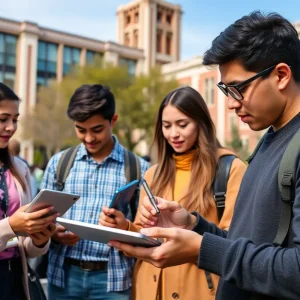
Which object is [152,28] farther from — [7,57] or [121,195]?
[121,195]

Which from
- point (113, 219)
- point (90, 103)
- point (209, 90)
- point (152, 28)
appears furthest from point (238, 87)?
point (152, 28)

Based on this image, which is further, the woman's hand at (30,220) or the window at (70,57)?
the window at (70,57)

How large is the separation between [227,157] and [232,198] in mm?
305

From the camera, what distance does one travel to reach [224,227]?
2309 mm

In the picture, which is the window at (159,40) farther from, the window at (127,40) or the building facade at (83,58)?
the window at (127,40)

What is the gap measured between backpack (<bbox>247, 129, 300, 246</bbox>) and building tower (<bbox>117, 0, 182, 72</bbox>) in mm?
46976

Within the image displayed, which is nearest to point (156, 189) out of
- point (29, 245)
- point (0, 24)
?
point (29, 245)

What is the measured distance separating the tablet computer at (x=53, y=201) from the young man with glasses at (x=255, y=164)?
1.81ft

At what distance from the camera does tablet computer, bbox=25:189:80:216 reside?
201cm

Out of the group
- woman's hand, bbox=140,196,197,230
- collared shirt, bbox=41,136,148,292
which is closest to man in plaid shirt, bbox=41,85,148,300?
collared shirt, bbox=41,136,148,292

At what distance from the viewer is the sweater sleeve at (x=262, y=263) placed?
1.28 m

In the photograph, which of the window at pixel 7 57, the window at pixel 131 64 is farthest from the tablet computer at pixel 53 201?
the window at pixel 131 64

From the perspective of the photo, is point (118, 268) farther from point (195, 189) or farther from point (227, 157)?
point (227, 157)

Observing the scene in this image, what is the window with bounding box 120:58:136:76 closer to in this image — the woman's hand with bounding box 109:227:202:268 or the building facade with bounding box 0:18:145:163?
the building facade with bounding box 0:18:145:163
